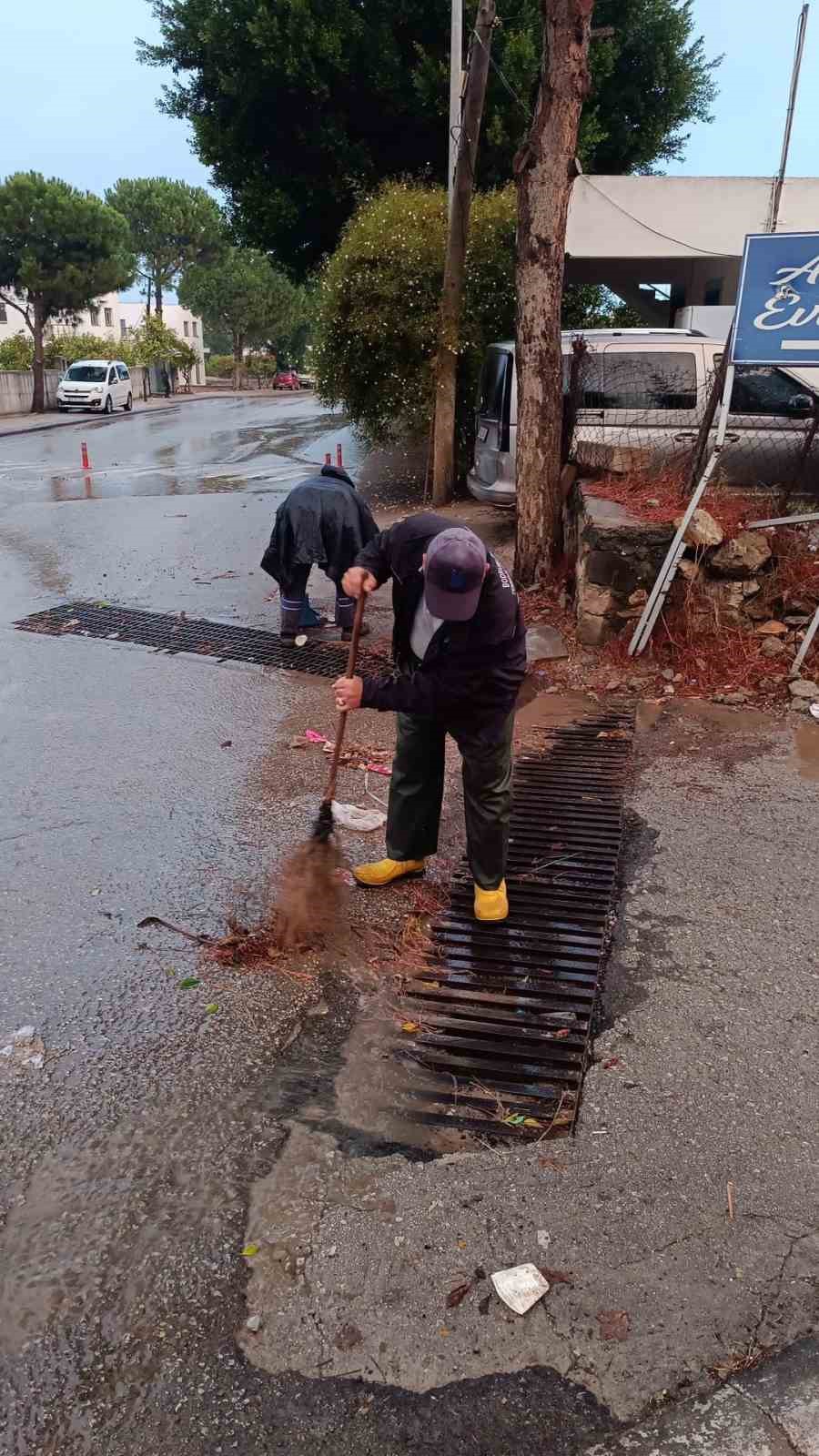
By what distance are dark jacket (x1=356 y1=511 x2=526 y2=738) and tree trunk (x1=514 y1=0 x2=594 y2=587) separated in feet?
14.1

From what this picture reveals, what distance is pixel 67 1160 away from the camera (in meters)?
2.62

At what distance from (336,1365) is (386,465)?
56.0 feet

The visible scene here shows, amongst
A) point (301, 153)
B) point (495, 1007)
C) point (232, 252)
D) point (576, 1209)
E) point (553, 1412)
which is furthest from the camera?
point (232, 252)

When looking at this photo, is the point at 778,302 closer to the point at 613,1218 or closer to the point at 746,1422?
the point at 613,1218

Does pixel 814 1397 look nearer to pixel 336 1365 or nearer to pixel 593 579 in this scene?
pixel 336 1365

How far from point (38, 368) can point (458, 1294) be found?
3854 cm

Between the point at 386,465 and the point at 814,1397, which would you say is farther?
the point at 386,465

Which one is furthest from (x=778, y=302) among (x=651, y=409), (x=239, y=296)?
(x=239, y=296)

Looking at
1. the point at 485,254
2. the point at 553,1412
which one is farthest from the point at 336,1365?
the point at 485,254

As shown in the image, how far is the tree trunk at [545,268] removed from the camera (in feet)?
22.9

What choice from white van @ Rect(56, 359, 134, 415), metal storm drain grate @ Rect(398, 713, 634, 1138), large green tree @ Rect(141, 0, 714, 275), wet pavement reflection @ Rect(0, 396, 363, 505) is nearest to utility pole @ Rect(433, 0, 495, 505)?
wet pavement reflection @ Rect(0, 396, 363, 505)

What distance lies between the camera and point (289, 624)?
734 centimetres

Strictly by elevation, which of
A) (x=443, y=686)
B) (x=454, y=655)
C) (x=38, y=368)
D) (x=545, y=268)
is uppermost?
(x=545, y=268)

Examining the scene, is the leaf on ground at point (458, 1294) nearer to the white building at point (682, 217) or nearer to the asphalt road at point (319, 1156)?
the asphalt road at point (319, 1156)
